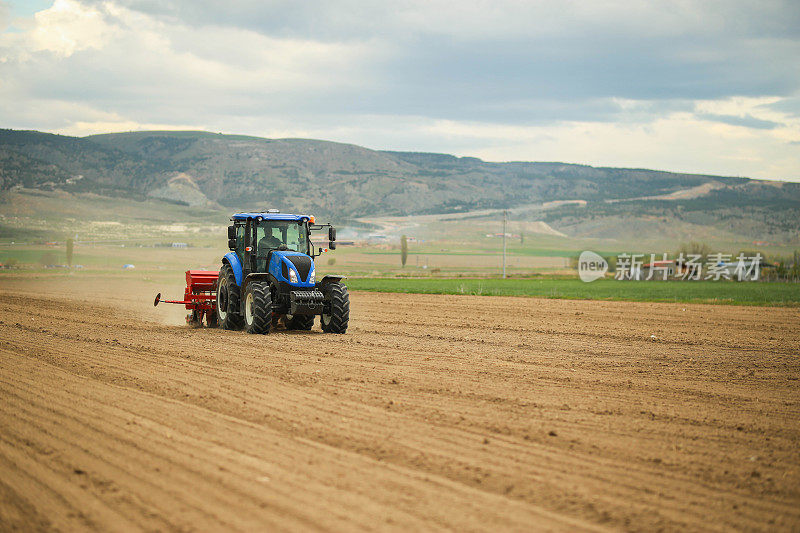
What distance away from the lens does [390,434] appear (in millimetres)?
8539

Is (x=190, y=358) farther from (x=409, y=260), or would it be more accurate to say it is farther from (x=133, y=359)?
(x=409, y=260)

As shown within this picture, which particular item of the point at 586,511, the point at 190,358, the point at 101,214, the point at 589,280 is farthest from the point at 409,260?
the point at 586,511

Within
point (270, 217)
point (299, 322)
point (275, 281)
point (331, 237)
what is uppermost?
point (270, 217)

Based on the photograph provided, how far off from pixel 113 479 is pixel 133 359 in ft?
24.0

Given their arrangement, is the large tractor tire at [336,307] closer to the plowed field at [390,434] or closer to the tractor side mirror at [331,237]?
the plowed field at [390,434]

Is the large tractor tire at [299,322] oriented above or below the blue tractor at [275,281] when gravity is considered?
below

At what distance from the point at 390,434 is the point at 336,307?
9189 millimetres

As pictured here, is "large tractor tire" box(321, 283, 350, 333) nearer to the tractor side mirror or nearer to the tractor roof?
the tractor side mirror

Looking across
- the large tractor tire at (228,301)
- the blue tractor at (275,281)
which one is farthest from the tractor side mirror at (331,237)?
the large tractor tire at (228,301)

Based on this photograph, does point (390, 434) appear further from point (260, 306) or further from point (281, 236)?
point (281, 236)

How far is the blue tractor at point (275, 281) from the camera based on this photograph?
17.3m

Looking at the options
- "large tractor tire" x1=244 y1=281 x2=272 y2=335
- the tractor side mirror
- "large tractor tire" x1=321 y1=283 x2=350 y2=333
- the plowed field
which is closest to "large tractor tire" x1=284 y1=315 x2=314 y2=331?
"large tractor tire" x1=321 y1=283 x2=350 y2=333

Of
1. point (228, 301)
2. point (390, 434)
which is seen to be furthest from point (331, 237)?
point (390, 434)

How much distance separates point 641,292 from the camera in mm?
42188
